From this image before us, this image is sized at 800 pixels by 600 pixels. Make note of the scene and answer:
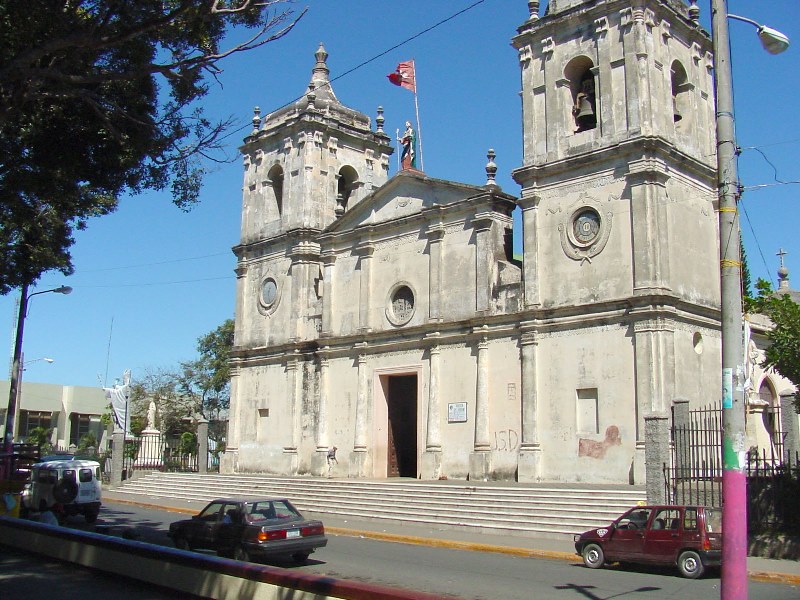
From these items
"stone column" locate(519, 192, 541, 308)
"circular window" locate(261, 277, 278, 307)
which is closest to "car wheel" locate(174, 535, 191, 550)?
"stone column" locate(519, 192, 541, 308)

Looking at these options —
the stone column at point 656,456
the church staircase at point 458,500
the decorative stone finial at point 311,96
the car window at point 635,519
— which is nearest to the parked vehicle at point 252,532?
the car window at point 635,519

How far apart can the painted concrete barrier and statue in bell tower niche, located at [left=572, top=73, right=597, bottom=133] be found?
19.2 meters

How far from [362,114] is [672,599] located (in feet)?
95.4

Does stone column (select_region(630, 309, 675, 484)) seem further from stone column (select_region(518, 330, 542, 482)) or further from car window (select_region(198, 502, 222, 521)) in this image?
car window (select_region(198, 502, 222, 521))

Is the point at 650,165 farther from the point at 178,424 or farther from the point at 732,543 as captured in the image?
the point at 178,424

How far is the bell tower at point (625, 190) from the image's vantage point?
2377 centimetres

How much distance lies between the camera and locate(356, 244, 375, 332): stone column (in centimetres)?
3203

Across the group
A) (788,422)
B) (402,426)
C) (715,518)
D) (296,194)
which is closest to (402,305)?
(402,426)

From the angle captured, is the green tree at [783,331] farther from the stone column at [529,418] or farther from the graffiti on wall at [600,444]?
the stone column at [529,418]

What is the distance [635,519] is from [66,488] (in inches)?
620

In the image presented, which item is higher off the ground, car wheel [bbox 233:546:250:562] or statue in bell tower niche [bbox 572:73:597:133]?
statue in bell tower niche [bbox 572:73:597:133]

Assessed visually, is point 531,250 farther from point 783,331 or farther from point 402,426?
point 783,331

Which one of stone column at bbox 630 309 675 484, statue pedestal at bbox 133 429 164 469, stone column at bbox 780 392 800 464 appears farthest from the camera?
statue pedestal at bbox 133 429 164 469

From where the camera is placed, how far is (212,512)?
1586cm
